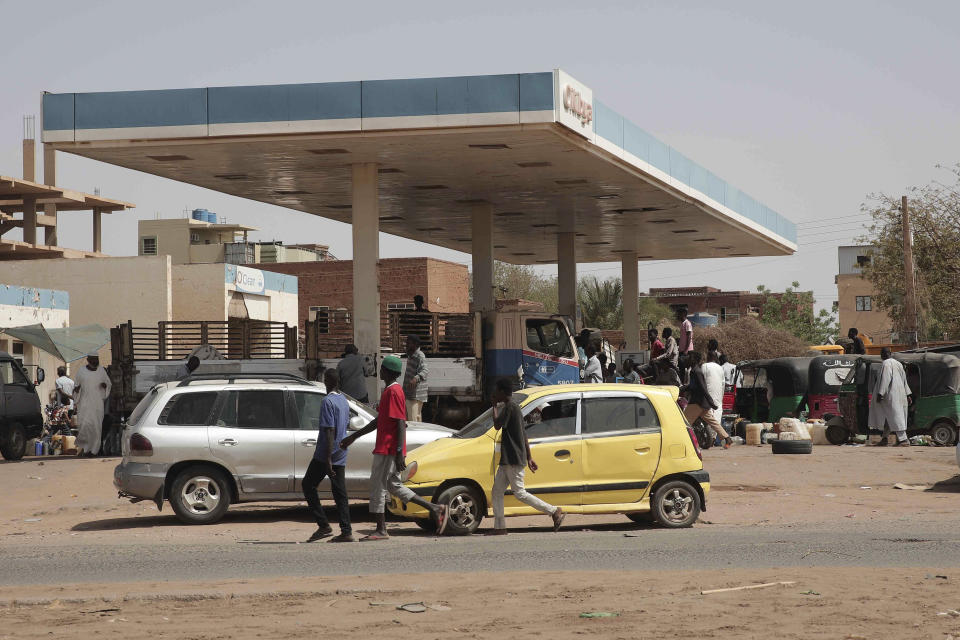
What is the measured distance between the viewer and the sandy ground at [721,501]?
13719mm

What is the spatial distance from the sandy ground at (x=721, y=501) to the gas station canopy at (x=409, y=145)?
628 centimetres

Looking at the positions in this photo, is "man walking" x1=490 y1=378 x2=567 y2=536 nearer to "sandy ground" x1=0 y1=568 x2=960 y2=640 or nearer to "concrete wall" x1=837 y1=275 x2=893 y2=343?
"sandy ground" x1=0 y1=568 x2=960 y2=640

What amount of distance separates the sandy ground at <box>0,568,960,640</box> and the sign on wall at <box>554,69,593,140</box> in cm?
1366

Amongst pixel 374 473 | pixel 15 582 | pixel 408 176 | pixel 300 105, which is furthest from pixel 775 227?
pixel 15 582

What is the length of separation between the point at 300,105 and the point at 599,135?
5.87m

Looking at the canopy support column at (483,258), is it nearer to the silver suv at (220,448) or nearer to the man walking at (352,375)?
the man walking at (352,375)

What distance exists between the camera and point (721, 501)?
15.8 m

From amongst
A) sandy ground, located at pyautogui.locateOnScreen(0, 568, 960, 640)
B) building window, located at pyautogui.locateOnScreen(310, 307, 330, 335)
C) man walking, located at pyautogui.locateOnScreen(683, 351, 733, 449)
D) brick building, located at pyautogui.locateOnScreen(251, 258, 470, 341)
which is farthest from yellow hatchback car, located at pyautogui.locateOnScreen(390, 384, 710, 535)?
brick building, located at pyautogui.locateOnScreen(251, 258, 470, 341)

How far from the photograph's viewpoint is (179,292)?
51719 mm

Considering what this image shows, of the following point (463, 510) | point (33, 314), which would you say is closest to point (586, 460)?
point (463, 510)

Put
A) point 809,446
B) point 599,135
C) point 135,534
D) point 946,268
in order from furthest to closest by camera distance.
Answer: point 946,268 < point 599,135 < point 809,446 < point 135,534

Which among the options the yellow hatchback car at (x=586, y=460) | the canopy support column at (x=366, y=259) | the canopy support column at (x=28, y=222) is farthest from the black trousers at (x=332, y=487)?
the canopy support column at (x=28, y=222)

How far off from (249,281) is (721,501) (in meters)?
40.7

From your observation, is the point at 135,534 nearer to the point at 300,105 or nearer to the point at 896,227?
the point at 300,105
